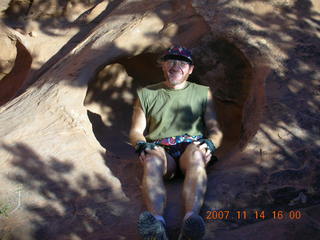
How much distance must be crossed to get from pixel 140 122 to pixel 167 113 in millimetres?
231

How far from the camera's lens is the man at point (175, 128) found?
3.13 m

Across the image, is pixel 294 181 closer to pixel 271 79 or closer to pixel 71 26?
pixel 271 79

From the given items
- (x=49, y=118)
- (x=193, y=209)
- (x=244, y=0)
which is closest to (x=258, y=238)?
(x=193, y=209)

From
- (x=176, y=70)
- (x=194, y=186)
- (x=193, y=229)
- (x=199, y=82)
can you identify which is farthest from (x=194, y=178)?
(x=199, y=82)

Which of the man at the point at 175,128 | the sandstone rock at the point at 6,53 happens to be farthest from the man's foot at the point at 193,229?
the sandstone rock at the point at 6,53

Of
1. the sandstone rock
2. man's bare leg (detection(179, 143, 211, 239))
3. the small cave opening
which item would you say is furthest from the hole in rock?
man's bare leg (detection(179, 143, 211, 239))

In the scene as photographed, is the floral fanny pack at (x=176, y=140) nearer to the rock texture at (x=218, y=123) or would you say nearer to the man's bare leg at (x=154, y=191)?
the man's bare leg at (x=154, y=191)

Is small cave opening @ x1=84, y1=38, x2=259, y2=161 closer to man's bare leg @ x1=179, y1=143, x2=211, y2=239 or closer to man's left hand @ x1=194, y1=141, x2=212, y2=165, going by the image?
man's left hand @ x1=194, y1=141, x2=212, y2=165

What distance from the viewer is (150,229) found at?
104 inches

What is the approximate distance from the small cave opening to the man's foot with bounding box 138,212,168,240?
1.31m

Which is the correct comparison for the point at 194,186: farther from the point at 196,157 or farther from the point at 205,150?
the point at 205,150
